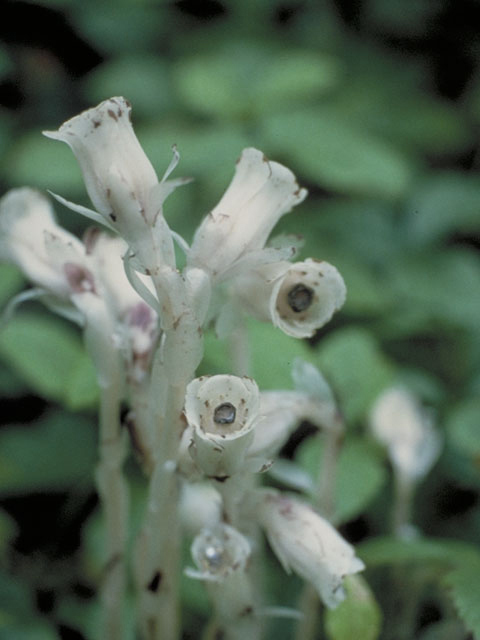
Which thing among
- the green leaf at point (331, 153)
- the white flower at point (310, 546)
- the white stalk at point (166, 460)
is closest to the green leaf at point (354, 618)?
the white flower at point (310, 546)

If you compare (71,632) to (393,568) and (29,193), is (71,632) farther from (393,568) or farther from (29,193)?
(29,193)

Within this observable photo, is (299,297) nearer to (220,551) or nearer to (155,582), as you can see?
(220,551)

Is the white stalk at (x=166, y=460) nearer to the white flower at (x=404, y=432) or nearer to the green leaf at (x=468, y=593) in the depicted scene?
the green leaf at (x=468, y=593)

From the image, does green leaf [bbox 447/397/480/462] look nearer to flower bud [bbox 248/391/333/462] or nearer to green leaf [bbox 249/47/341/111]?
flower bud [bbox 248/391/333/462]

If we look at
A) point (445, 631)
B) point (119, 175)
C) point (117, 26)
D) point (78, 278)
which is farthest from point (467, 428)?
point (117, 26)

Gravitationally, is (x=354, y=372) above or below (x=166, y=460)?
above

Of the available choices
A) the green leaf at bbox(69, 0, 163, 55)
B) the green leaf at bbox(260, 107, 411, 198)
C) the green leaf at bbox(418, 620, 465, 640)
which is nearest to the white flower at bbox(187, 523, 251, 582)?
the green leaf at bbox(418, 620, 465, 640)

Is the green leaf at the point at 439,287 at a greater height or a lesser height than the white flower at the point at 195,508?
greater
